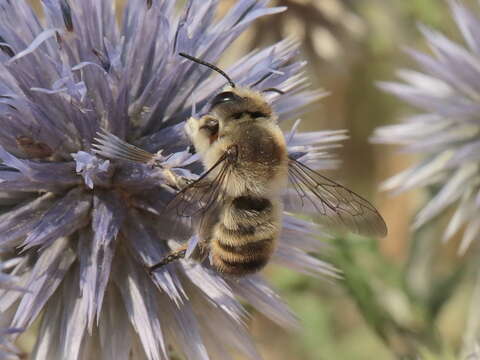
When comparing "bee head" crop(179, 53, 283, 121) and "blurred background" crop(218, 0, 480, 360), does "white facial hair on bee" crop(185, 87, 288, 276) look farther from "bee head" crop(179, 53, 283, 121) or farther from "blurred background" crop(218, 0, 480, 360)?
"blurred background" crop(218, 0, 480, 360)

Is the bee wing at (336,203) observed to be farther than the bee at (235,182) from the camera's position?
Yes

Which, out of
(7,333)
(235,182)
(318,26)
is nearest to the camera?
(7,333)

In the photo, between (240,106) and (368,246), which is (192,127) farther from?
(368,246)

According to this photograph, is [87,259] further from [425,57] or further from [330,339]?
[330,339]

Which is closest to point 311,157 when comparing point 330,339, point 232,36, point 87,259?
point 232,36

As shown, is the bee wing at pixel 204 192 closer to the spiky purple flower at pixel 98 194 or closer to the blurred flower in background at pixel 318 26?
the spiky purple flower at pixel 98 194

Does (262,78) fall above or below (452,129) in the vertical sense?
above

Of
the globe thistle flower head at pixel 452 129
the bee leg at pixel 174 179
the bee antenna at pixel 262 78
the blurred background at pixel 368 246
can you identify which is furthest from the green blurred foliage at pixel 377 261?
the bee leg at pixel 174 179

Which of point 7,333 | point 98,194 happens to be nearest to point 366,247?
point 98,194
